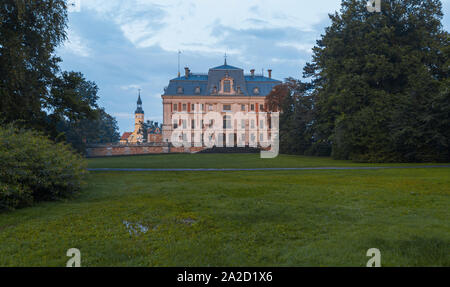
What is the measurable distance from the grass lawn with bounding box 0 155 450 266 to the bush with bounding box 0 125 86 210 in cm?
45

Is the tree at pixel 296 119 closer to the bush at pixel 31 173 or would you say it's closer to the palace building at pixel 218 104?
the palace building at pixel 218 104

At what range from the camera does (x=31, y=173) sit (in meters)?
7.52

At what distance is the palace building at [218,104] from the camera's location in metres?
59.2

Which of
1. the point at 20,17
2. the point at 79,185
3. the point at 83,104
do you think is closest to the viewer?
the point at 79,185

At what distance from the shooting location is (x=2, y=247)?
4.25 meters

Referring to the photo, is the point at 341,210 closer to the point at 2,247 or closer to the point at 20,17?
the point at 2,247

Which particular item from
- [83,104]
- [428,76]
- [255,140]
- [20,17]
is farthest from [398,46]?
[255,140]
